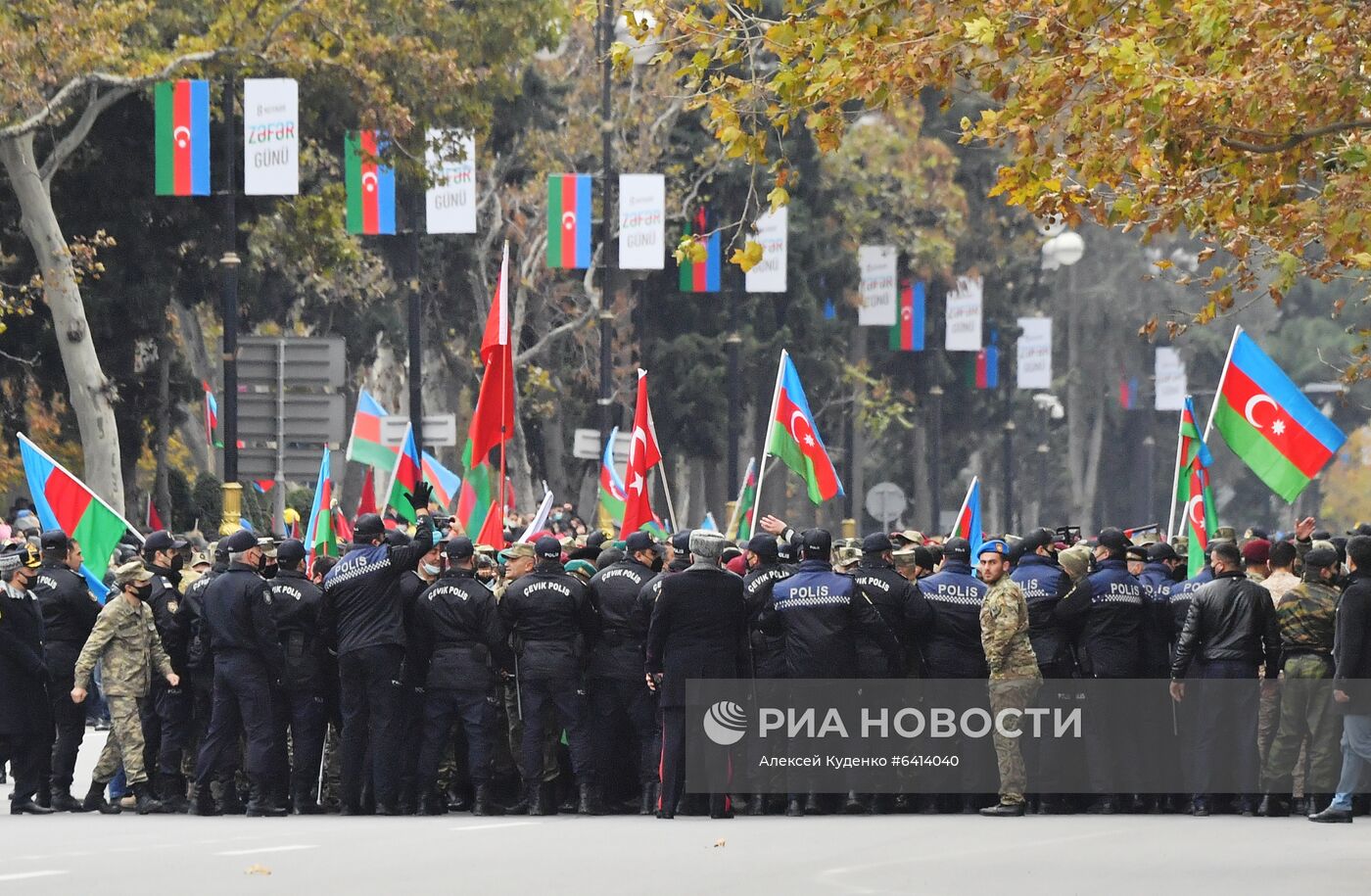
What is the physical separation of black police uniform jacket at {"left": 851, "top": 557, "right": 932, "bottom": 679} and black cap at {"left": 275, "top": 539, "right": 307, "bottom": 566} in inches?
125

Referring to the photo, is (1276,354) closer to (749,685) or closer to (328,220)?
(328,220)

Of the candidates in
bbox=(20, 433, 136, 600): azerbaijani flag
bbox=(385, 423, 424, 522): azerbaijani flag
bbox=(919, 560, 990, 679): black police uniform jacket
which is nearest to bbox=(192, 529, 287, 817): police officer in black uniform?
bbox=(20, 433, 136, 600): azerbaijani flag

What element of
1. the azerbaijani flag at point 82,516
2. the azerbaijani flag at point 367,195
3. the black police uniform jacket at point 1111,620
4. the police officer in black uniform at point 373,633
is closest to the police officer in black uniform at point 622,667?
the police officer in black uniform at point 373,633

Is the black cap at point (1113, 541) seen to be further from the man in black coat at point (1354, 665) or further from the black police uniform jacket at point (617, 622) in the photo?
the black police uniform jacket at point (617, 622)

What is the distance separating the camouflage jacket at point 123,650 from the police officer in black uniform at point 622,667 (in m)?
2.52

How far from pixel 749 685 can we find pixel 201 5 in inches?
705

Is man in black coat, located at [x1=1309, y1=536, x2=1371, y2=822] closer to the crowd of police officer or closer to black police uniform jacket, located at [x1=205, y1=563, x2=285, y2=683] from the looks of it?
the crowd of police officer

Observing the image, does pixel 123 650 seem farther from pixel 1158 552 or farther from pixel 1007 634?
pixel 1158 552

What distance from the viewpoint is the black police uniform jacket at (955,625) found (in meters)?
15.2

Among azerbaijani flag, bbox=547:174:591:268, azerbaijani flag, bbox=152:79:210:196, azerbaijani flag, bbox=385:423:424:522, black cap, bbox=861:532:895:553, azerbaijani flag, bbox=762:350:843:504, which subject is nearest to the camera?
black cap, bbox=861:532:895:553

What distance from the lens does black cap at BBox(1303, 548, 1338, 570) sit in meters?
14.6

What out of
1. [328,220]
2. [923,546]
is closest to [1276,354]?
[328,220]

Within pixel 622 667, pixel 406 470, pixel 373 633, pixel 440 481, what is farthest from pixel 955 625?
pixel 440 481

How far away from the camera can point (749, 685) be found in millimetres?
14875
